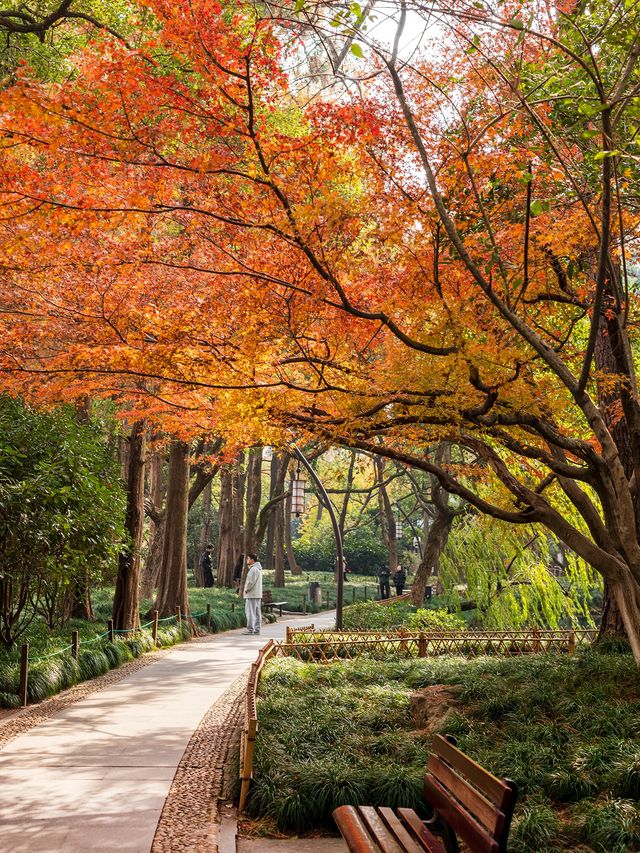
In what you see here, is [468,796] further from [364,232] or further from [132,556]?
[132,556]

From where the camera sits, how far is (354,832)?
4.16 m

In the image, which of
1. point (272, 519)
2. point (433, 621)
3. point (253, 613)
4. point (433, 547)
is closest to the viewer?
point (433, 621)

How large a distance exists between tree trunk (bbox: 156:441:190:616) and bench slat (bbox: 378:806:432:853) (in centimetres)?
1432


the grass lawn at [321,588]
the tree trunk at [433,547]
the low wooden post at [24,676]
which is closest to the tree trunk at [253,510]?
the grass lawn at [321,588]

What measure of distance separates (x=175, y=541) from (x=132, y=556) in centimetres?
331

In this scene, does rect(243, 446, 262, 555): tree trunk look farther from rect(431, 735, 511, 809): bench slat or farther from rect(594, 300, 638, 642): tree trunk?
rect(431, 735, 511, 809): bench slat

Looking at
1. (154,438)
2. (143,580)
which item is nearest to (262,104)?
(154,438)

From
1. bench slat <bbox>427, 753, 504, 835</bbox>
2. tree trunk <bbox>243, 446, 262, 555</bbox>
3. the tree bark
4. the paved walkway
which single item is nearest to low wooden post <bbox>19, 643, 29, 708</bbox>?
the paved walkway

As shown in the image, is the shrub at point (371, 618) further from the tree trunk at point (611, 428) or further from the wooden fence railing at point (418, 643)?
the tree trunk at point (611, 428)

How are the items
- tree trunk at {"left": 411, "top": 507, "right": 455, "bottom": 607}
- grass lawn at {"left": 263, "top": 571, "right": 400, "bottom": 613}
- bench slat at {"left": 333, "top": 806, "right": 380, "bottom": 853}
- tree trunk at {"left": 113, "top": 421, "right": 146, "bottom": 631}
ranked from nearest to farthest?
bench slat at {"left": 333, "top": 806, "right": 380, "bottom": 853} → tree trunk at {"left": 113, "top": 421, "right": 146, "bottom": 631} → tree trunk at {"left": 411, "top": 507, "right": 455, "bottom": 607} → grass lawn at {"left": 263, "top": 571, "right": 400, "bottom": 613}

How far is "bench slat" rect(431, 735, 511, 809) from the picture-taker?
11.8ft

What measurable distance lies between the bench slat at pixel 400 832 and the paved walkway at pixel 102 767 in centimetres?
163

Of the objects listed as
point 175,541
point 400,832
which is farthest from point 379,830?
point 175,541

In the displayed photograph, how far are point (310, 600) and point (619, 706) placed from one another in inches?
1060
